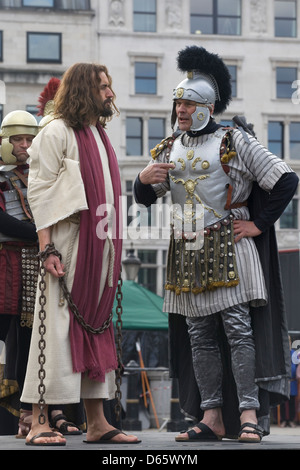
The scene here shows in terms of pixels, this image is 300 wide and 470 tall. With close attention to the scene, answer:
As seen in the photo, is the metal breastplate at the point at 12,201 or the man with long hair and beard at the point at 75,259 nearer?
the man with long hair and beard at the point at 75,259

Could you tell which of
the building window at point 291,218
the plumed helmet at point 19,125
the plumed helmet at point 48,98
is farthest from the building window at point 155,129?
the plumed helmet at point 19,125

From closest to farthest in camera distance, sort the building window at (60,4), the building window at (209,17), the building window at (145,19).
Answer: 1. the building window at (60,4)
2. the building window at (145,19)
3. the building window at (209,17)

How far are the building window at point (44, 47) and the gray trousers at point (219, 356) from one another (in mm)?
37478

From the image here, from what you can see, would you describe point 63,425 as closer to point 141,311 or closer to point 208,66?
point 208,66

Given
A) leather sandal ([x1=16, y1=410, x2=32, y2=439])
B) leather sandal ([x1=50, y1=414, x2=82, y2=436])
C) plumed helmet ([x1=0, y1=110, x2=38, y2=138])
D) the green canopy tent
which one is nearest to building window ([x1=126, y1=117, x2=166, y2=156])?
the green canopy tent

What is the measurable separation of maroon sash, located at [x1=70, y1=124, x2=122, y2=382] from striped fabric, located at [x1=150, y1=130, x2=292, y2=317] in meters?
0.54

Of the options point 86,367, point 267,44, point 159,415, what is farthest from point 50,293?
point 267,44

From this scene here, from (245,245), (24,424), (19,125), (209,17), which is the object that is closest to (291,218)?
(209,17)

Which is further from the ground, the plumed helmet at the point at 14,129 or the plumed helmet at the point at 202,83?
the plumed helmet at the point at 202,83

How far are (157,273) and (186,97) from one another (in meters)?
36.2

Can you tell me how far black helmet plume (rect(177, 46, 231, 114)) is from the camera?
19.7 feet

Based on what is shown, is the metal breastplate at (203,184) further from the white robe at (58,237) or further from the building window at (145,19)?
the building window at (145,19)

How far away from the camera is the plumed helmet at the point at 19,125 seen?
21.7 feet
